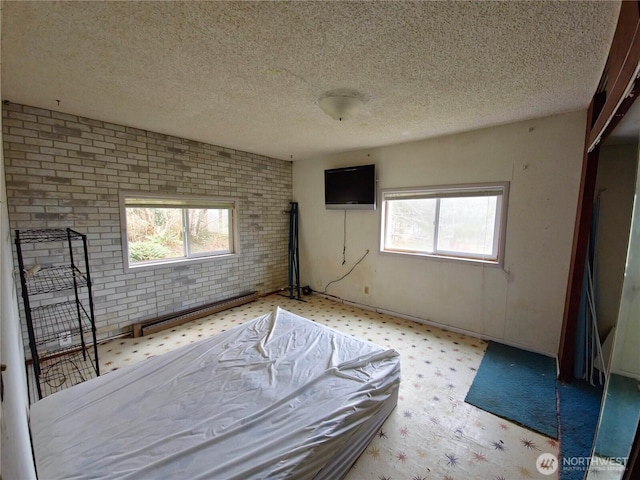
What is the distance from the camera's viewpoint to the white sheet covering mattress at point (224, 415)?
1.26m

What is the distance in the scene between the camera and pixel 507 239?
2.91m

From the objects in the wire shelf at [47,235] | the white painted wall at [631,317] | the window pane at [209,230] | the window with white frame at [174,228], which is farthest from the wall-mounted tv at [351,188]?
the wire shelf at [47,235]

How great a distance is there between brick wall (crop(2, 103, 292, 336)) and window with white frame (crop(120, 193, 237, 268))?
4.5 inches

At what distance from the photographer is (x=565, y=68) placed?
5.77 ft

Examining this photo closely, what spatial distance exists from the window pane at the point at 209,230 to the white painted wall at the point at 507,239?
76.2 inches

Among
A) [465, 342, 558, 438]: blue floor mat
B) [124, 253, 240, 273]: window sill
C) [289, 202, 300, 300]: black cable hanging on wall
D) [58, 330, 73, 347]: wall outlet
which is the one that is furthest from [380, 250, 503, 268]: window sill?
[58, 330, 73, 347]: wall outlet

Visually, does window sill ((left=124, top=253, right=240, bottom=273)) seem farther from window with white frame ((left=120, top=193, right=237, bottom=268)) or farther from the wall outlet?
the wall outlet

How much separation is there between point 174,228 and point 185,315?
1152 millimetres

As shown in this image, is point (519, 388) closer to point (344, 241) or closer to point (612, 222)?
point (612, 222)

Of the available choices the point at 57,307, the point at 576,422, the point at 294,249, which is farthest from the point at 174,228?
the point at 576,422

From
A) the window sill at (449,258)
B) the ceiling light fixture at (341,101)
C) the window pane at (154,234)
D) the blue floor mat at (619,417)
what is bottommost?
the blue floor mat at (619,417)

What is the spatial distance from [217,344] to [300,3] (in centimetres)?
240

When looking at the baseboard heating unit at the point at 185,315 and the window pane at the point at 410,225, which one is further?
the window pane at the point at 410,225

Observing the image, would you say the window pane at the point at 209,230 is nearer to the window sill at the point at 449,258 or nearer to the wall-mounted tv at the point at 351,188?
the wall-mounted tv at the point at 351,188
